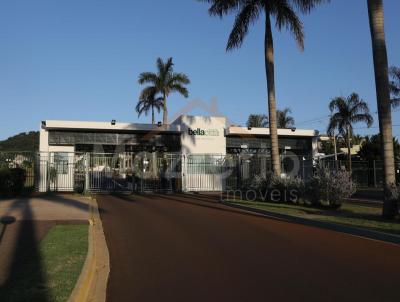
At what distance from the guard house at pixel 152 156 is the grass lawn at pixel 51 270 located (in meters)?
19.8

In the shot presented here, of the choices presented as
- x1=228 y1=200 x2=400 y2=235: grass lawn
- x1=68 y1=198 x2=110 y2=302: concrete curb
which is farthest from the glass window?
x1=68 y1=198 x2=110 y2=302: concrete curb

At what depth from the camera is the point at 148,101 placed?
1999 inches

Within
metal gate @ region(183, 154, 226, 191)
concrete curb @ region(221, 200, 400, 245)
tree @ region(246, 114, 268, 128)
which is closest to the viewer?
concrete curb @ region(221, 200, 400, 245)

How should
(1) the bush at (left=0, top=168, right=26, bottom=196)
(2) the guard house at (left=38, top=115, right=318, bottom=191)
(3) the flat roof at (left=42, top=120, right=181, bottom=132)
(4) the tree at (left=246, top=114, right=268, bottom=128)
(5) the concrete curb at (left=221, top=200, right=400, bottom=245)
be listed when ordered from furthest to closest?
(4) the tree at (left=246, top=114, right=268, bottom=128) → (3) the flat roof at (left=42, top=120, right=181, bottom=132) → (2) the guard house at (left=38, top=115, right=318, bottom=191) → (1) the bush at (left=0, top=168, right=26, bottom=196) → (5) the concrete curb at (left=221, top=200, right=400, bottom=245)

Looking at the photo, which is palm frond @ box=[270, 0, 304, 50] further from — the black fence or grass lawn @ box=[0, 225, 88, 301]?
grass lawn @ box=[0, 225, 88, 301]

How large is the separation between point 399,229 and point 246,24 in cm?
1590

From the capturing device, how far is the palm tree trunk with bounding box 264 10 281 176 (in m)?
24.3

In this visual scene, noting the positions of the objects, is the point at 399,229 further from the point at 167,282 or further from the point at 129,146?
the point at 129,146

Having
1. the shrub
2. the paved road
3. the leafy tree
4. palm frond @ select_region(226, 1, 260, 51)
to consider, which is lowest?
the paved road

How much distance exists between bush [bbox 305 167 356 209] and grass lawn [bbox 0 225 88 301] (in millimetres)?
11616

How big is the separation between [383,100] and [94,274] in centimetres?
1195

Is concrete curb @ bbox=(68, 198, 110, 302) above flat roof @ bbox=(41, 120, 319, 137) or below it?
below

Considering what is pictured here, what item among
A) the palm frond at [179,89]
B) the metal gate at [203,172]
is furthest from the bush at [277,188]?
the palm frond at [179,89]

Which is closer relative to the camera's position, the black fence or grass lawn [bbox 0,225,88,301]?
grass lawn [bbox 0,225,88,301]
